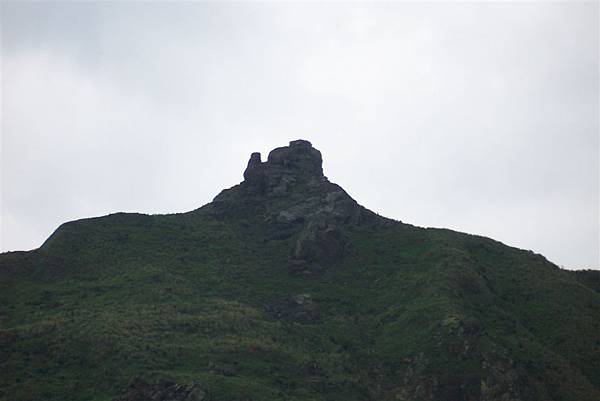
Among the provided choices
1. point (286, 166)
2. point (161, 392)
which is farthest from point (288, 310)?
point (286, 166)

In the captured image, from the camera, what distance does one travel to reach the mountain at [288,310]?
98000 millimetres

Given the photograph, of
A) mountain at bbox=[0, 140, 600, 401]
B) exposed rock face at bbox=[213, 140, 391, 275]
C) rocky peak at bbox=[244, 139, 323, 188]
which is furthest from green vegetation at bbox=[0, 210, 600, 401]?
rocky peak at bbox=[244, 139, 323, 188]

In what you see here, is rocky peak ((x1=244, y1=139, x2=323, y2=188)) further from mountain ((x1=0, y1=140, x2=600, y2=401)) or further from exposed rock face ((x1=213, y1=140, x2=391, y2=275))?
mountain ((x1=0, y1=140, x2=600, y2=401))

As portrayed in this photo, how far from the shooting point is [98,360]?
99250mm

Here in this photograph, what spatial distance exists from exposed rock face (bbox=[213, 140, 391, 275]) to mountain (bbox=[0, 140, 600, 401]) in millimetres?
316

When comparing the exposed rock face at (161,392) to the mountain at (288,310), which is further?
the mountain at (288,310)

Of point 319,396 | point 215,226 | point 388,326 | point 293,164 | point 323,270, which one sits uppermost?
point 293,164

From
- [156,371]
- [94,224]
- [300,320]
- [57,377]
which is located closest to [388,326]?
[300,320]

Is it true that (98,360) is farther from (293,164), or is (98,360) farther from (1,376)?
(293,164)

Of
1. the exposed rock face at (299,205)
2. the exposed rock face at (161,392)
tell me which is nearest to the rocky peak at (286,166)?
the exposed rock face at (299,205)

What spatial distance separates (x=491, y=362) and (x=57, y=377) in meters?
51.5

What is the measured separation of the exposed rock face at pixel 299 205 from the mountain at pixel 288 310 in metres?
0.32

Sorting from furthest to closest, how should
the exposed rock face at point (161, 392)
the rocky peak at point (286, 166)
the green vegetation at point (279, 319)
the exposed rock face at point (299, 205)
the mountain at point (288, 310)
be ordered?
the rocky peak at point (286, 166) → the exposed rock face at point (299, 205) → the green vegetation at point (279, 319) → the mountain at point (288, 310) → the exposed rock face at point (161, 392)

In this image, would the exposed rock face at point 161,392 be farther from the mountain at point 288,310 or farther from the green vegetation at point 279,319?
the green vegetation at point 279,319
